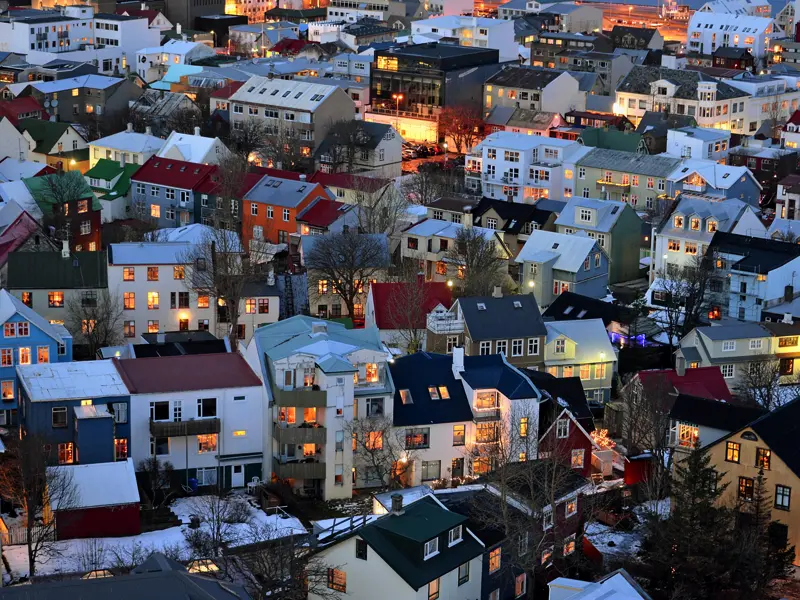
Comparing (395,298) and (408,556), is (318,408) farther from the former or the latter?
(395,298)

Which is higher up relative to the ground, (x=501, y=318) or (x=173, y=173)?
(x=501, y=318)

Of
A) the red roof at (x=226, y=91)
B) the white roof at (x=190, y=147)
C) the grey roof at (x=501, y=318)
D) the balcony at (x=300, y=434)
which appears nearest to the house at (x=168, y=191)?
the white roof at (x=190, y=147)

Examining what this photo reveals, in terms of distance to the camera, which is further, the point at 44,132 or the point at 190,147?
the point at 44,132

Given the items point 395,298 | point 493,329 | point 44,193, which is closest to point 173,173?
point 44,193

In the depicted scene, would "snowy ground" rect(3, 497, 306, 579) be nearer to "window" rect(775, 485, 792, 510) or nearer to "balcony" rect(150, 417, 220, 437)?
"balcony" rect(150, 417, 220, 437)


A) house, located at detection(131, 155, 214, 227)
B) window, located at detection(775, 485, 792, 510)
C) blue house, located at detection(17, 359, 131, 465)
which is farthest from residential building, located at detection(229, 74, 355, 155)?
window, located at detection(775, 485, 792, 510)

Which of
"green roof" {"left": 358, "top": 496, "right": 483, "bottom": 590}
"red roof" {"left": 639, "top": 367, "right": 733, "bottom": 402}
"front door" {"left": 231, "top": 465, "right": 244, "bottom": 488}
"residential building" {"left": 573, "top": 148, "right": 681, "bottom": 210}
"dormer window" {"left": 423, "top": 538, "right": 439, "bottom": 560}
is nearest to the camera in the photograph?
"green roof" {"left": 358, "top": 496, "right": 483, "bottom": 590}
